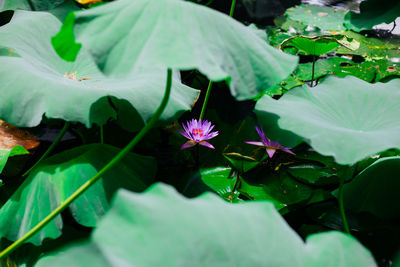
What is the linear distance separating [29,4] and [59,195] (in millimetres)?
1224

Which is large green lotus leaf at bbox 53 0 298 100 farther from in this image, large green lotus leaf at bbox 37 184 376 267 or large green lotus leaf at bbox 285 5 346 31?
large green lotus leaf at bbox 285 5 346 31

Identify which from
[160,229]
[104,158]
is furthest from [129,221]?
[104,158]

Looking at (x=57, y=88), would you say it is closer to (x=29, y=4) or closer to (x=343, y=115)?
(x=343, y=115)

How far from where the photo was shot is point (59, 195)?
92cm

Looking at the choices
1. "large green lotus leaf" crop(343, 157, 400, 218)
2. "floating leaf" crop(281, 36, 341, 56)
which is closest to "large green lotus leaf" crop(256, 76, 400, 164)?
"large green lotus leaf" crop(343, 157, 400, 218)

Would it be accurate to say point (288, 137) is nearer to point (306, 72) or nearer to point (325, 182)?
point (325, 182)

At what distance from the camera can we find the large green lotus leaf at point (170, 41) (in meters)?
0.67

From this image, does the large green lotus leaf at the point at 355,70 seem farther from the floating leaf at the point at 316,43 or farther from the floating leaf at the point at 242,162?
the floating leaf at the point at 242,162

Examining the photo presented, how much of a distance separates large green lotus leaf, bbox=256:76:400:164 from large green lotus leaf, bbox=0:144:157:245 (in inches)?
19.4

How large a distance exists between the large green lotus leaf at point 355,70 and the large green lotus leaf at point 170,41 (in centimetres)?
100

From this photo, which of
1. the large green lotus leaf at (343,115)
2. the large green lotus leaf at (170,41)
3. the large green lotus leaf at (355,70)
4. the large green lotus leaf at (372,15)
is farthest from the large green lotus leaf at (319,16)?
the large green lotus leaf at (170,41)

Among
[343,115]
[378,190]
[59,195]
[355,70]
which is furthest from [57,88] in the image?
[355,70]

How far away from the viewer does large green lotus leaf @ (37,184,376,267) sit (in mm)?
479

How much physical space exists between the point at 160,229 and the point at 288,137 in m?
0.59
